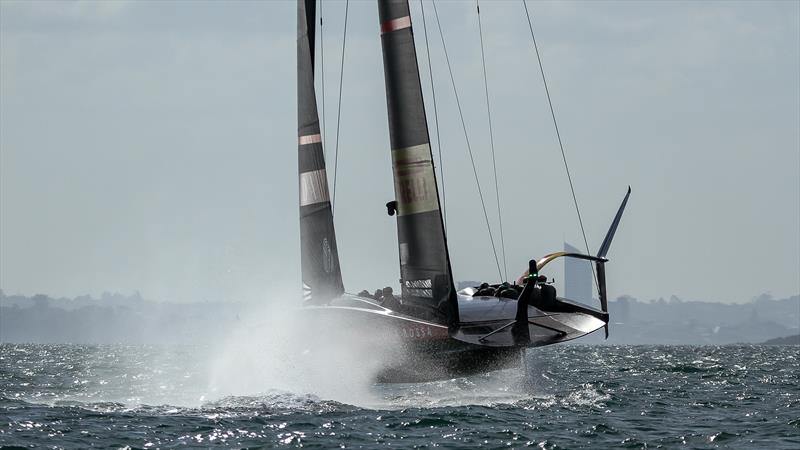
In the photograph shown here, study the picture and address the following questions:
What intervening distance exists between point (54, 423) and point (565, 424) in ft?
26.0

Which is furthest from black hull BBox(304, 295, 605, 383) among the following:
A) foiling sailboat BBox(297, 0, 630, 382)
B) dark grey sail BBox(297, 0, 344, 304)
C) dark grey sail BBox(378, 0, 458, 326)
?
dark grey sail BBox(297, 0, 344, 304)

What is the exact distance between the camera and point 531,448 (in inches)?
654

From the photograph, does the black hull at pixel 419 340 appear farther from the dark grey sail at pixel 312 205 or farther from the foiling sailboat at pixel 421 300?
the dark grey sail at pixel 312 205

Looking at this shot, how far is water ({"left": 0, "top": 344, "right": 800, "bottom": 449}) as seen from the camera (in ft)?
56.6

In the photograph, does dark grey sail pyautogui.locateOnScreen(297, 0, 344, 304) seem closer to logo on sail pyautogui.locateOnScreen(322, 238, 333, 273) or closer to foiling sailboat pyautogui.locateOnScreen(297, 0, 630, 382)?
logo on sail pyautogui.locateOnScreen(322, 238, 333, 273)

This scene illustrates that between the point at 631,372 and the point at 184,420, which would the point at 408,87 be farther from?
the point at 631,372

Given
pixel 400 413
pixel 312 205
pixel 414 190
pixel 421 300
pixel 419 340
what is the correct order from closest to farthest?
pixel 400 413
pixel 419 340
pixel 414 190
pixel 421 300
pixel 312 205

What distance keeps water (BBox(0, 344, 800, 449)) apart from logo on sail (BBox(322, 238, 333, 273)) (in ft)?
9.11

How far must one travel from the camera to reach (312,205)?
26844mm

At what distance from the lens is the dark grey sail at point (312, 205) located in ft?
87.4

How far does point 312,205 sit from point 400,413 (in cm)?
732

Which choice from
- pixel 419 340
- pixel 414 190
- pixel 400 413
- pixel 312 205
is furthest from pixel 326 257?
pixel 400 413

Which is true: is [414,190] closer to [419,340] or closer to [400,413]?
[419,340]

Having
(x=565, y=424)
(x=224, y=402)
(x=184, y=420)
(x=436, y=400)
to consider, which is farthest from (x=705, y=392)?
(x=184, y=420)
